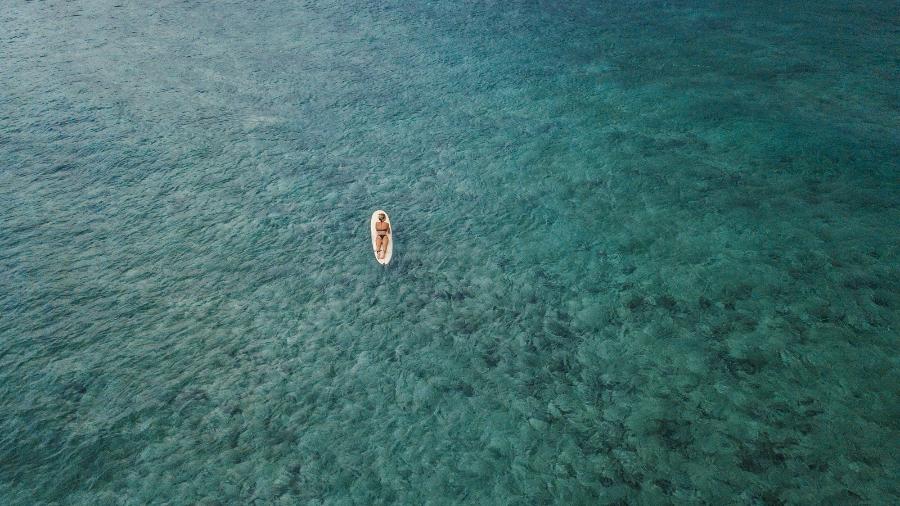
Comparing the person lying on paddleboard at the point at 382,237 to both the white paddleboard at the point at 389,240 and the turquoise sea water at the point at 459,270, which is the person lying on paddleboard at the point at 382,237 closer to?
the white paddleboard at the point at 389,240

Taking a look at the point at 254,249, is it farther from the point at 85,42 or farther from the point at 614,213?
the point at 85,42

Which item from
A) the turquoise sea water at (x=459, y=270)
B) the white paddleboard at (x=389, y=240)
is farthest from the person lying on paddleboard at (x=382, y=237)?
the turquoise sea water at (x=459, y=270)

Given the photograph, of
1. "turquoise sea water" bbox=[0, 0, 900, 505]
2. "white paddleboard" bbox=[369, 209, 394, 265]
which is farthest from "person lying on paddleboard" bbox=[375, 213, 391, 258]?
"turquoise sea water" bbox=[0, 0, 900, 505]

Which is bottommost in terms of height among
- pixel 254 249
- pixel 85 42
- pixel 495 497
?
pixel 495 497

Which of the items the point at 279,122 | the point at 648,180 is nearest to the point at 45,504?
the point at 279,122

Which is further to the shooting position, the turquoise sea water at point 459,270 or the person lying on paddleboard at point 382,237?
the person lying on paddleboard at point 382,237

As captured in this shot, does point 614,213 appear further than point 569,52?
No
